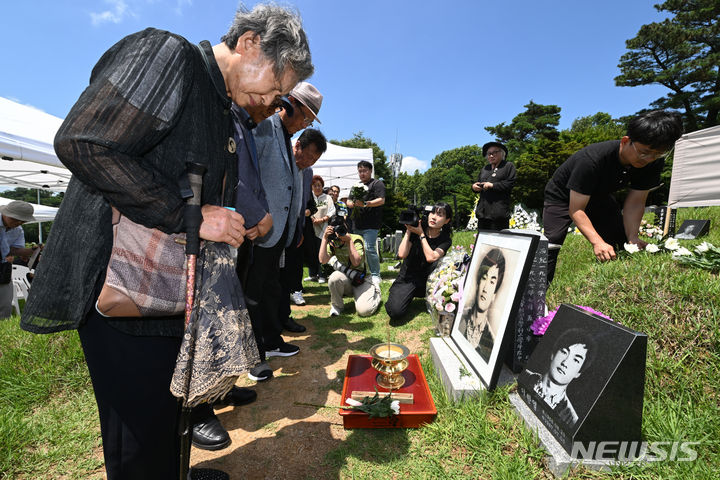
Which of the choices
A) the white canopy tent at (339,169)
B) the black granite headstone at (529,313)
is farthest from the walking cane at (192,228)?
the white canopy tent at (339,169)

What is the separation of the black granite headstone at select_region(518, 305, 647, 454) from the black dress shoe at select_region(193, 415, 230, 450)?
2.06 metres

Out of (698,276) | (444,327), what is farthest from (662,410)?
(444,327)

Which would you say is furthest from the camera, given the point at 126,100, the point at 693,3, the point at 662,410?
the point at 693,3

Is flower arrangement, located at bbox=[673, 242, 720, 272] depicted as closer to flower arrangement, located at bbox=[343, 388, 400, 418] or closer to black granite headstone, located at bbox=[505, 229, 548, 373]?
black granite headstone, located at bbox=[505, 229, 548, 373]

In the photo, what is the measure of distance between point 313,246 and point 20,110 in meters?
6.72

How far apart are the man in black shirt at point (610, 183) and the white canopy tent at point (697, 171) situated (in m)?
7.24

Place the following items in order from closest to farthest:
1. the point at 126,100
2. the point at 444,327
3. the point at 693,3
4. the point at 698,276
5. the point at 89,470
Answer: the point at 126,100 < the point at 89,470 < the point at 698,276 < the point at 444,327 < the point at 693,3

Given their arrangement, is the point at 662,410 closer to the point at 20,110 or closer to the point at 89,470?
the point at 89,470

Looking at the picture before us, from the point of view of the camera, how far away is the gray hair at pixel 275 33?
116cm

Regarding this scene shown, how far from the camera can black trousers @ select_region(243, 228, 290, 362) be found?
2.62 metres

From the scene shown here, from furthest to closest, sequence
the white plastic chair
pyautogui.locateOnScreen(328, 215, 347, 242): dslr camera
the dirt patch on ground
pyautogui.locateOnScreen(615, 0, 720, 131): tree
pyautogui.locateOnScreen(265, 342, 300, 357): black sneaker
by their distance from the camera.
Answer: pyautogui.locateOnScreen(615, 0, 720, 131): tree, the white plastic chair, pyautogui.locateOnScreen(328, 215, 347, 242): dslr camera, pyautogui.locateOnScreen(265, 342, 300, 357): black sneaker, the dirt patch on ground

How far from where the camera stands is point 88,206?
1039mm

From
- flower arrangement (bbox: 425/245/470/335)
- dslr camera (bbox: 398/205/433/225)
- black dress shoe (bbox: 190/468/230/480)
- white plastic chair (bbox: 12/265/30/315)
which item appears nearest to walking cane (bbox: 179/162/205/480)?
black dress shoe (bbox: 190/468/230/480)

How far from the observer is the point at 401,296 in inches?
177
